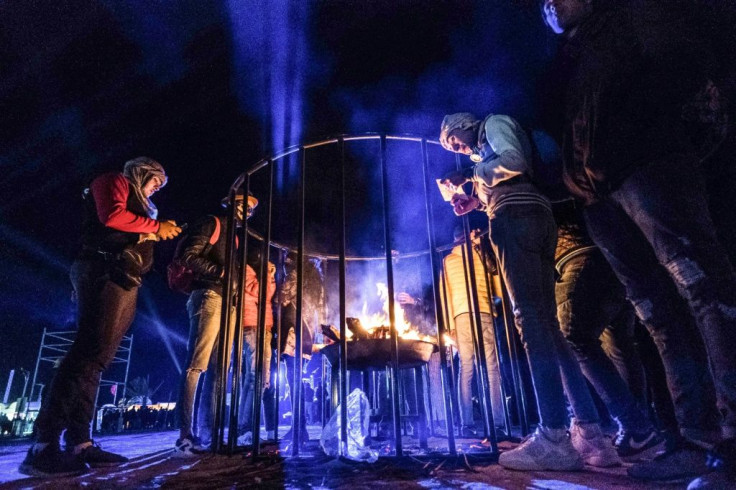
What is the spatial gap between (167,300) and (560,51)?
57.3ft

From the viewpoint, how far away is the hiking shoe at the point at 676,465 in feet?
4.38

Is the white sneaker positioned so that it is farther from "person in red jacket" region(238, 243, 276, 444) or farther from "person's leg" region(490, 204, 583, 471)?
"person's leg" region(490, 204, 583, 471)

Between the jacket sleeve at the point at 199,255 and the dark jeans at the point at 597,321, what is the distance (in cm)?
308

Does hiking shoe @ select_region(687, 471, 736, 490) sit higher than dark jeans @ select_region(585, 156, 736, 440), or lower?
lower

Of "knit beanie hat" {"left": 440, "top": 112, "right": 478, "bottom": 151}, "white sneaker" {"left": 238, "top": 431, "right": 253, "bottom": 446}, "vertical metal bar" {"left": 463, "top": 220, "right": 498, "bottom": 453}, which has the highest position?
"knit beanie hat" {"left": 440, "top": 112, "right": 478, "bottom": 151}

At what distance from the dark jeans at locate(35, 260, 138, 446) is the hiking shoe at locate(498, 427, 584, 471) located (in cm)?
276

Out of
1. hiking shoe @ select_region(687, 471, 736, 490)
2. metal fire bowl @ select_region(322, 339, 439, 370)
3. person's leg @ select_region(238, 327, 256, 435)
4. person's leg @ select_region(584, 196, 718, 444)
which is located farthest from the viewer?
person's leg @ select_region(238, 327, 256, 435)

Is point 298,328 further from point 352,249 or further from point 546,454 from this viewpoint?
point 352,249

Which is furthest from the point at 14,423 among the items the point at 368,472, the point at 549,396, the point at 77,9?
the point at 549,396

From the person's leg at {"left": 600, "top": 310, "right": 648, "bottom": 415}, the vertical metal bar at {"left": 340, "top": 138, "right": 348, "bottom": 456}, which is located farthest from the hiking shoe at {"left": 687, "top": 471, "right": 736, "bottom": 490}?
the person's leg at {"left": 600, "top": 310, "right": 648, "bottom": 415}

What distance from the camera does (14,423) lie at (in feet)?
31.9

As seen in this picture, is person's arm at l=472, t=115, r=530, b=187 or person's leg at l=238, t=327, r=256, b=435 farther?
person's leg at l=238, t=327, r=256, b=435

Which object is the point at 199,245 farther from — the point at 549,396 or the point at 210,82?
the point at 210,82

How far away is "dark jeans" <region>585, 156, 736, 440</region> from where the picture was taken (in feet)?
4.02
